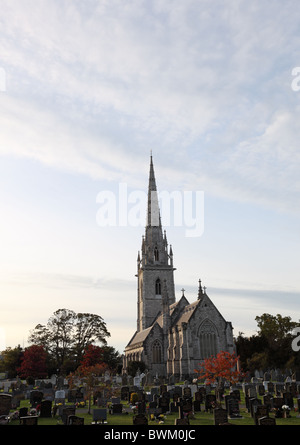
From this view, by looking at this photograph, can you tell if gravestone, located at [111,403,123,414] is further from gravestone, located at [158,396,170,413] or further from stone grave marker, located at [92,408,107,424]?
stone grave marker, located at [92,408,107,424]

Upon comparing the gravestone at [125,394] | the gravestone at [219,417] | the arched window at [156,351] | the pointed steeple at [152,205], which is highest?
the pointed steeple at [152,205]

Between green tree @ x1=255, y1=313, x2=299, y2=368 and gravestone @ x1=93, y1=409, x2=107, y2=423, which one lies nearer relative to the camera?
gravestone @ x1=93, y1=409, x2=107, y2=423

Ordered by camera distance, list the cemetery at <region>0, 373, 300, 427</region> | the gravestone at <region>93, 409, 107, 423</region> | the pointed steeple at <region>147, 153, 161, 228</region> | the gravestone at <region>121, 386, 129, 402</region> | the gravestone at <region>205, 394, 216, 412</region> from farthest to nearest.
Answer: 1. the pointed steeple at <region>147, 153, 161, 228</region>
2. the gravestone at <region>121, 386, 129, 402</region>
3. the gravestone at <region>205, 394, 216, 412</region>
4. the gravestone at <region>93, 409, 107, 423</region>
5. the cemetery at <region>0, 373, 300, 427</region>

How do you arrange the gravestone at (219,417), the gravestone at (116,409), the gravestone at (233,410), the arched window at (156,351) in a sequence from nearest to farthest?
the gravestone at (219,417) → the gravestone at (233,410) → the gravestone at (116,409) → the arched window at (156,351)

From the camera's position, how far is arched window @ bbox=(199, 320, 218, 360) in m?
52.8

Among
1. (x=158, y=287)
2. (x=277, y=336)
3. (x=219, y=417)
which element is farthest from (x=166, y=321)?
(x=219, y=417)

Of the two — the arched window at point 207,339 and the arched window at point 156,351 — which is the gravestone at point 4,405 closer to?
the arched window at point 207,339

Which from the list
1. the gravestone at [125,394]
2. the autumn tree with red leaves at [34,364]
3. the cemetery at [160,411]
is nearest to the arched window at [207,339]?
the autumn tree with red leaves at [34,364]

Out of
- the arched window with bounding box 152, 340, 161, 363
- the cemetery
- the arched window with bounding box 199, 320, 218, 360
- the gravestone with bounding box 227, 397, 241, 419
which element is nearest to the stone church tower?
the arched window with bounding box 152, 340, 161, 363

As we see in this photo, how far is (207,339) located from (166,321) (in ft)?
30.7

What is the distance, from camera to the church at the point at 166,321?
52.7m
